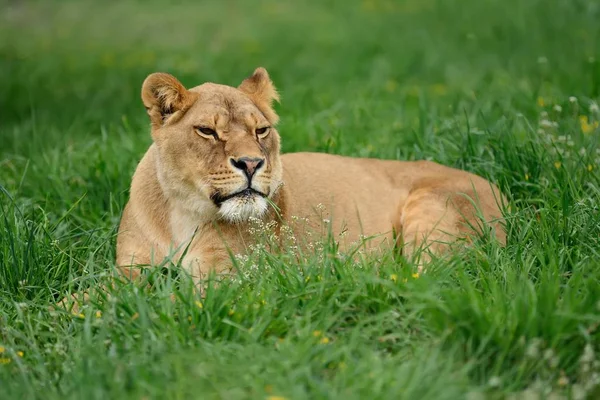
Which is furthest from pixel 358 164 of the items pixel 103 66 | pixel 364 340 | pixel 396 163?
pixel 103 66

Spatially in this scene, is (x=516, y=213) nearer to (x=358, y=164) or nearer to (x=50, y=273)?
(x=358, y=164)

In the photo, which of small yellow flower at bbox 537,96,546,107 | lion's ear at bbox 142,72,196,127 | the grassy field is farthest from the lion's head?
small yellow flower at bbox 537,96,546,107

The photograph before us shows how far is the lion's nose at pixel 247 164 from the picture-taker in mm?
4648

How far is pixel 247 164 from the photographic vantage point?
4648 mm

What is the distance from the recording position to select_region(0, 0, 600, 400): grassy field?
3658 mm

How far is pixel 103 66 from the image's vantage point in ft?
36.6

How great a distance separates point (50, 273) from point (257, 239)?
1063mm

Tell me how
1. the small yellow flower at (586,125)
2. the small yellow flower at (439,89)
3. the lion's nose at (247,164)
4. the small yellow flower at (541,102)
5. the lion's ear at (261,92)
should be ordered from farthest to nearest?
1. the small yellow flower at (439,89)
2. the small yellow flower at (541,102)
3. the small yellow flower at (586,125)
4. the lion's ear at (261,92)
5. the lion's nose at (247,164)

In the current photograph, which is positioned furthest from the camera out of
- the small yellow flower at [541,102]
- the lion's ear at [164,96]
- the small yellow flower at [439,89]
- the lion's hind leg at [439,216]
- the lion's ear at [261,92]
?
the small yellow flower at [439,89]

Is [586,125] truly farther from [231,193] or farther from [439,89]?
[231,193]

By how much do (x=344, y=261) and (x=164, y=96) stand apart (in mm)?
1274

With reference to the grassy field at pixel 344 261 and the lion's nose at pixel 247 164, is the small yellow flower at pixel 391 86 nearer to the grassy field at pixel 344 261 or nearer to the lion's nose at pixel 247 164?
the grassy field at pixel 344 261

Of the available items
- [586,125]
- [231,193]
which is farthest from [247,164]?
[586,125]

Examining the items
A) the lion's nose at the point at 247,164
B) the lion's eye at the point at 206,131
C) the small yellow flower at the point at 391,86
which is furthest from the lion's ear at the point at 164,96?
the small yellow flower at the point at 391,86
